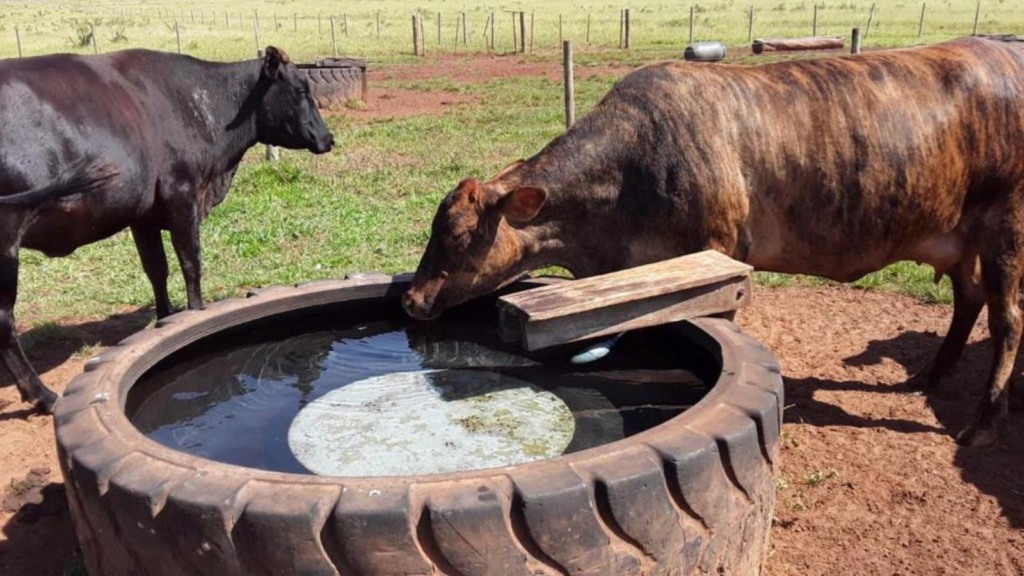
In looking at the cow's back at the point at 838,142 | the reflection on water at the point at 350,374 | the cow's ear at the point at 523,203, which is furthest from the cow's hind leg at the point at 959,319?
the cow's ear at the point at 523,203

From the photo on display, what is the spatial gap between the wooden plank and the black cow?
3.07m

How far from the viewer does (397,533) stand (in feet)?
6.92

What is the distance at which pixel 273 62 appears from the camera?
6859mm

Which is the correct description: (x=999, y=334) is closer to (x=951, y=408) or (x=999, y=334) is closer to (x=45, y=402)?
(x=951, y=408)

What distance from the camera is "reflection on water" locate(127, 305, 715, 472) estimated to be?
3.54 metres

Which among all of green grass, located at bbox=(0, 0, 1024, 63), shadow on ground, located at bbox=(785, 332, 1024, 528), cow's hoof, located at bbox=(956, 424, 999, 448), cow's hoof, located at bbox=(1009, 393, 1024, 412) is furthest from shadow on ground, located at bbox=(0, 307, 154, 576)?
green grass, located at bbox=(0, 0, 1024, 63)

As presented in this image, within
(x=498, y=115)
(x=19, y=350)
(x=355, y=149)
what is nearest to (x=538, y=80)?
(x=498, y=115)

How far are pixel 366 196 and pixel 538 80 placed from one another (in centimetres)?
1289

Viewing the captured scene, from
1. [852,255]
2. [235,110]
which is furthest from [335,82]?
[852,255]

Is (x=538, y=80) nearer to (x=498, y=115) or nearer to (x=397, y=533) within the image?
(x=498, y=115)

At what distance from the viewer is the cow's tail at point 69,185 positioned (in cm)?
477

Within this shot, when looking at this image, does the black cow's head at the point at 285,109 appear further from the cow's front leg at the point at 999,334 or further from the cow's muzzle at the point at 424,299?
the cow's front leg at the point at 999,334

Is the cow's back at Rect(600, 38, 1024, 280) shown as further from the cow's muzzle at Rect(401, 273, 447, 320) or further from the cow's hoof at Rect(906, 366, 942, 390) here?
the cow's muzzle at Rect(401, 273, 447, 320)

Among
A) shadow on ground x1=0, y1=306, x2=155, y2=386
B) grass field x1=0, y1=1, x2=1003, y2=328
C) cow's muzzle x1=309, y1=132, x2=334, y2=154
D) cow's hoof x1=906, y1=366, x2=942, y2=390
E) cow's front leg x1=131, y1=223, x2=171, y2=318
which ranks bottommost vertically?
shadow on ground x1=0, y1=306, x2=155, y2=386
